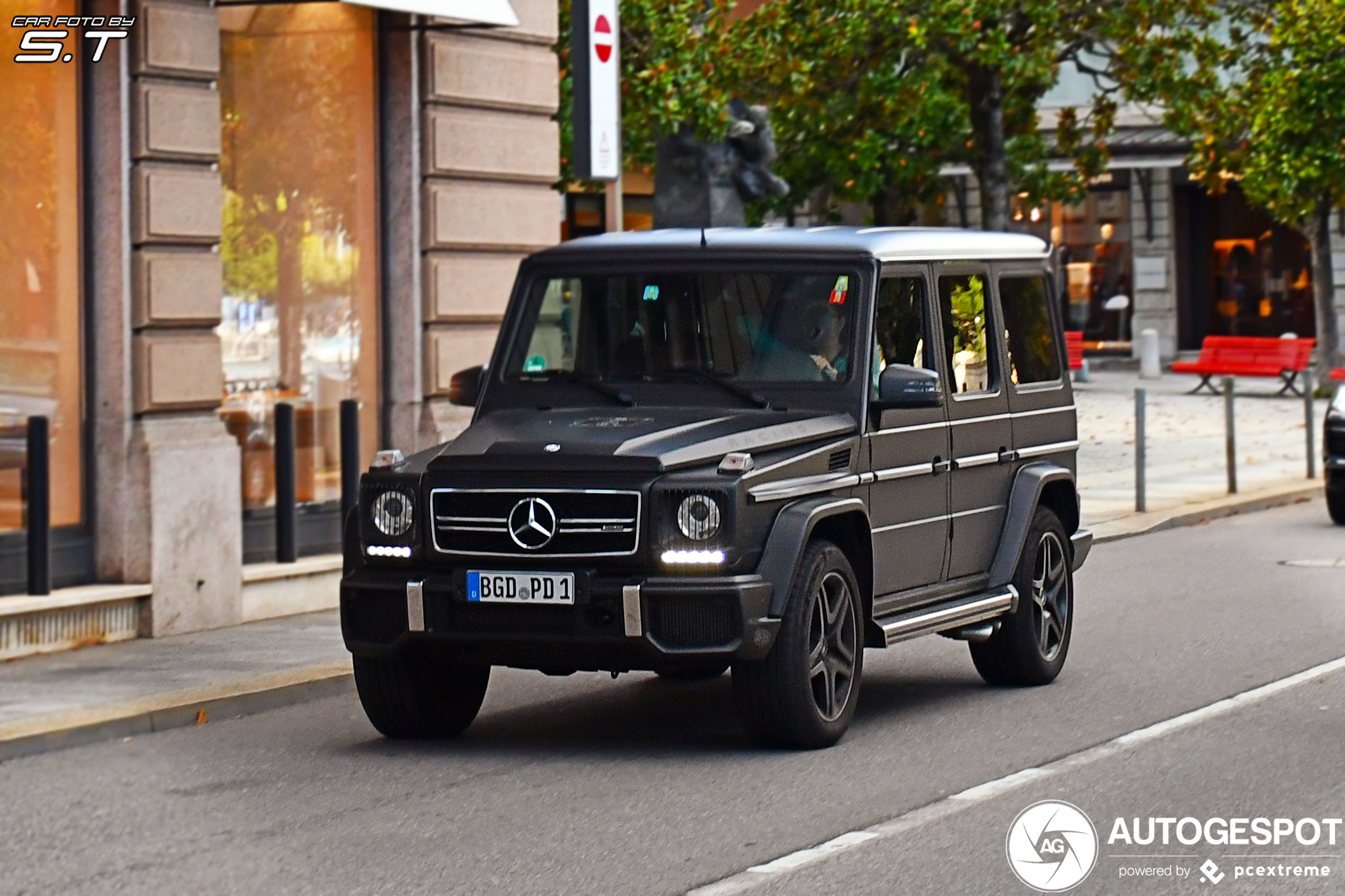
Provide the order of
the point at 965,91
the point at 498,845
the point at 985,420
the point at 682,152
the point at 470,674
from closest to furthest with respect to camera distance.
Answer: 1. the point at 498,845
2. the point at 470,674
3. the point at 985,420
4. the point at 682,152
5. the point at 965,91

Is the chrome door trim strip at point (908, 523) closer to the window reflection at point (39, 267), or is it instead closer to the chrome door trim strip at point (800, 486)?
the chrome door trim strip at point (800, 486)

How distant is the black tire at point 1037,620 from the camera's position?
1025cm

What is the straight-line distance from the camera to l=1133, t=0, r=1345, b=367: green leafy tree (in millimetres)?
29891

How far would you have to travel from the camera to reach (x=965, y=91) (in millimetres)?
34188

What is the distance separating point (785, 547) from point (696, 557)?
336mm

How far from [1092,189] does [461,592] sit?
40737mm

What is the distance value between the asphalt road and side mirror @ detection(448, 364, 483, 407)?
1333 mm

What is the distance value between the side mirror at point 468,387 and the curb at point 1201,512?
8496 mm

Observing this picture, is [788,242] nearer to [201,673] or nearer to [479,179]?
[201,673]

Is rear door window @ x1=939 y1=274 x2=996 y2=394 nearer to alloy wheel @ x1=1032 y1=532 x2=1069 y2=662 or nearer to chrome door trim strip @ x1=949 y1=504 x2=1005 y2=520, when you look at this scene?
chrome door trim strip @ x1=949 y1=504 x2=1005 y2=520

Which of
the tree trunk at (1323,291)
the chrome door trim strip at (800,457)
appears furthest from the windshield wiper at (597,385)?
the tree trunk at (1323,291)

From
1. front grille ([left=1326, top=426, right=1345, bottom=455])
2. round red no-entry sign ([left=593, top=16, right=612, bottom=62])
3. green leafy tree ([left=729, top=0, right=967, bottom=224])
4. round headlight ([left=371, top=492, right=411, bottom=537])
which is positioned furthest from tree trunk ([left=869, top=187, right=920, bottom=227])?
round headlight ([left=371, top=492, right=411, bottom=537])

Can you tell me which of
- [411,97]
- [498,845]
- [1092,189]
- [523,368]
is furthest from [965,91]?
[498,845]

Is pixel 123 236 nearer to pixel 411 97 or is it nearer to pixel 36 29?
pixel 36 29
